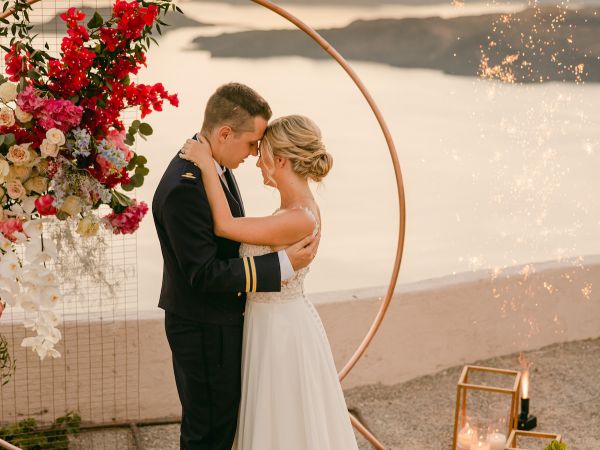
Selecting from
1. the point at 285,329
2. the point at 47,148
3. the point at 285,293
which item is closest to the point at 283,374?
the point at 285,329

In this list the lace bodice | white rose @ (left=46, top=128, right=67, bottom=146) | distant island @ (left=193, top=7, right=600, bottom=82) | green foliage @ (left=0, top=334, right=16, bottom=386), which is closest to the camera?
white rose @ (left=46, top=128, right=67, bottom=146)

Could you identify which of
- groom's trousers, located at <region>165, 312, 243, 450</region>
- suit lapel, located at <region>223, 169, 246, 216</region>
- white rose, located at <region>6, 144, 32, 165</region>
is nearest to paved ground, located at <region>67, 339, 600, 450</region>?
groom's trousers, located at <region>165, 312, 243, 450</region>

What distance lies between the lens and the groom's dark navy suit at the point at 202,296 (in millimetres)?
2777

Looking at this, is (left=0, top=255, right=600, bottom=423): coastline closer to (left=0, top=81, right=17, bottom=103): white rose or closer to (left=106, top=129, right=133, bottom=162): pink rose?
(left=106, top=129, right=133, bottom=162): pink rose

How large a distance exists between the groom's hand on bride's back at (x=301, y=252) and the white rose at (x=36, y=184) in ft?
2.50

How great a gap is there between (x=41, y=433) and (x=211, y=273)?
1.70 meters

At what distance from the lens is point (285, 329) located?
2.99 meters

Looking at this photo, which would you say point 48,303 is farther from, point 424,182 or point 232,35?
point 232,35

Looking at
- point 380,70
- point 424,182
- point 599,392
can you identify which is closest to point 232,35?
point 380,70

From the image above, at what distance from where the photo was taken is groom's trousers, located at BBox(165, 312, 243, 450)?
2.94 m

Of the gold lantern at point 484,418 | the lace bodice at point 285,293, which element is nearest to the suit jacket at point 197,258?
the lace bodice at point 285,293

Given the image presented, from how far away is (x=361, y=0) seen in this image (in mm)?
11820

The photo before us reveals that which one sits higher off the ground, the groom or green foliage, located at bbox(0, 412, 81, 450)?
the groom

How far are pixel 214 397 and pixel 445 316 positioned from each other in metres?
2.12
